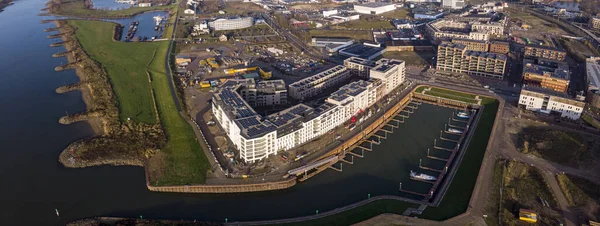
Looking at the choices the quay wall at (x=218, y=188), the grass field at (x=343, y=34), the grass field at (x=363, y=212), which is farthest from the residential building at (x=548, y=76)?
the quay wall at (x=218, y=188)

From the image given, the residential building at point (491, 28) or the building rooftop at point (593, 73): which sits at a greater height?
the residential building at point (491, 28)

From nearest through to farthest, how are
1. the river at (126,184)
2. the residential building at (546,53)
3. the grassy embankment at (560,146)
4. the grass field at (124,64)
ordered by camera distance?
the river at (126,184) < the grassy embankment at (560,146) < the grass field at (124,64) < the residential building at (546,53)

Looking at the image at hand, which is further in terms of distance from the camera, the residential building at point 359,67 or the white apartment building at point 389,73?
the residential building at point 359,67

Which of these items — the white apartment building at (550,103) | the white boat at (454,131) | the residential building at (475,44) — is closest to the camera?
the white boat at (454,131)

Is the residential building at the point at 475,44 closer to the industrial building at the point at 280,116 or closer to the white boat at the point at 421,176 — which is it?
the industrial building at the point at 280,116

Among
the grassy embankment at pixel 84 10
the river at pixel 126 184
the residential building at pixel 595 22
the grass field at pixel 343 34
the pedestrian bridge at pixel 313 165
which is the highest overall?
the grassy embankment at pixel 84 10
